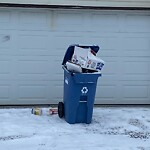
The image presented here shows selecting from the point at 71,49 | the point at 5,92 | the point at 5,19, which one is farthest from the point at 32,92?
the point at 71,49

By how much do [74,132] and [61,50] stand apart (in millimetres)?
2883

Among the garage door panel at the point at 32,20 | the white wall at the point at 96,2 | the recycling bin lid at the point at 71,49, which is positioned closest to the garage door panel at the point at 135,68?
the white wall at the point at 96,2

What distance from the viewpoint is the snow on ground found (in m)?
7.98

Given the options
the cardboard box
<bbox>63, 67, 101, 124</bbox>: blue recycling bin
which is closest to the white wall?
the cardboard box

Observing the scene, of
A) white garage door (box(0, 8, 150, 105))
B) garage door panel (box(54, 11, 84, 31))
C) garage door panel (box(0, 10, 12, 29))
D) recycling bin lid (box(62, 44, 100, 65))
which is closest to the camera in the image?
recycling bin lid (box(62, 44, 100, 65))

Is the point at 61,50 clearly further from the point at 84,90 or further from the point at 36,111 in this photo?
the point at 84,90

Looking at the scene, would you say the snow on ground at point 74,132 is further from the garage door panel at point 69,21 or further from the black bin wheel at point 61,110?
the garage door panel at point 69,21

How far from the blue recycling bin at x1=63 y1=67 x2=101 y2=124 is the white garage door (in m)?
1.76

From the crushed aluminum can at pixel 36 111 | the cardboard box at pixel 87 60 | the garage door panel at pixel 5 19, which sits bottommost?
the crushed aluminum can at pixel 36 111

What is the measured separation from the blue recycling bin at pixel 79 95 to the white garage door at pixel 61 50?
176 cm

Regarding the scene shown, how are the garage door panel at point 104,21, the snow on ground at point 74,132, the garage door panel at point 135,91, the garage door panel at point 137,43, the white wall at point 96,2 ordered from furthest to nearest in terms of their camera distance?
the garage door panel at point 135,91 < the garage door panel at point 137,43 < the garage door panel at point 104,21 < the white wall at point 96,2 < the snow on ground at point 74,132

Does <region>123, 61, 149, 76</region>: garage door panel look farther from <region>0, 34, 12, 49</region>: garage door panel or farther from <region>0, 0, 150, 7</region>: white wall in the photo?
<region>0, 34, 12, 49</region>: garage door panel

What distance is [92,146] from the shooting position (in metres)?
7.95

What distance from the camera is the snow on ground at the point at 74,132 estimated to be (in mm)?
7982
